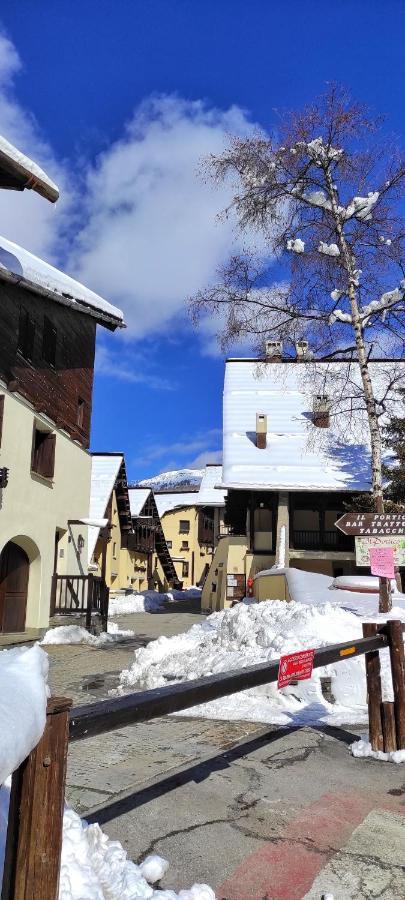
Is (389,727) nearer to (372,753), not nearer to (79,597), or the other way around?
(372,753)

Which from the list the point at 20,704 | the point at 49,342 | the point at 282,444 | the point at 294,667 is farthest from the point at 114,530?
the point at 20,704

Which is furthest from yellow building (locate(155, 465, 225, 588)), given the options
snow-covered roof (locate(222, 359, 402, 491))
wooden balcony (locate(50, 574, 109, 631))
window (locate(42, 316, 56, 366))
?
window (locate(42, 316, 56, 366))

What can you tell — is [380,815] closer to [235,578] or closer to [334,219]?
[334,219]

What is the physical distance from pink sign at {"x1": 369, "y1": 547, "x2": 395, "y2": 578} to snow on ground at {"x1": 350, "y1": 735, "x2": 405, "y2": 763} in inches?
131

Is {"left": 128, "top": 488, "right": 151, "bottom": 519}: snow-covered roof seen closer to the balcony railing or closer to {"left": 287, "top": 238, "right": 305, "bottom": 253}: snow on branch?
the balcony railing

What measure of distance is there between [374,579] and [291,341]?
5.73 m

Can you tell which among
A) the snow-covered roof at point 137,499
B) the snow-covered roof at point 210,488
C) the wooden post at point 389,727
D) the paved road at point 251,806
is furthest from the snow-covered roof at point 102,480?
the wooden post at point 389,727

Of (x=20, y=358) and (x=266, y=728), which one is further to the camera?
(x=20, y=358)

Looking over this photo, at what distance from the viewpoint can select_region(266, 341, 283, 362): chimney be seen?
49.1 ft

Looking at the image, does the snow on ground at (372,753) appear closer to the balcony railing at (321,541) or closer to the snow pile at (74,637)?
the snow pile at (74,637)

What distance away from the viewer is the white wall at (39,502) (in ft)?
47.1

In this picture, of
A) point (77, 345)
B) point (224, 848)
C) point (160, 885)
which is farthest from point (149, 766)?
point (77, 345)

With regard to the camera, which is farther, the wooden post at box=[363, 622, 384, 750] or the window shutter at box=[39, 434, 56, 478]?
the window shutter at box=[39, 434, 56, 478]

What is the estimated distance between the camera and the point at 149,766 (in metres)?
4.57
